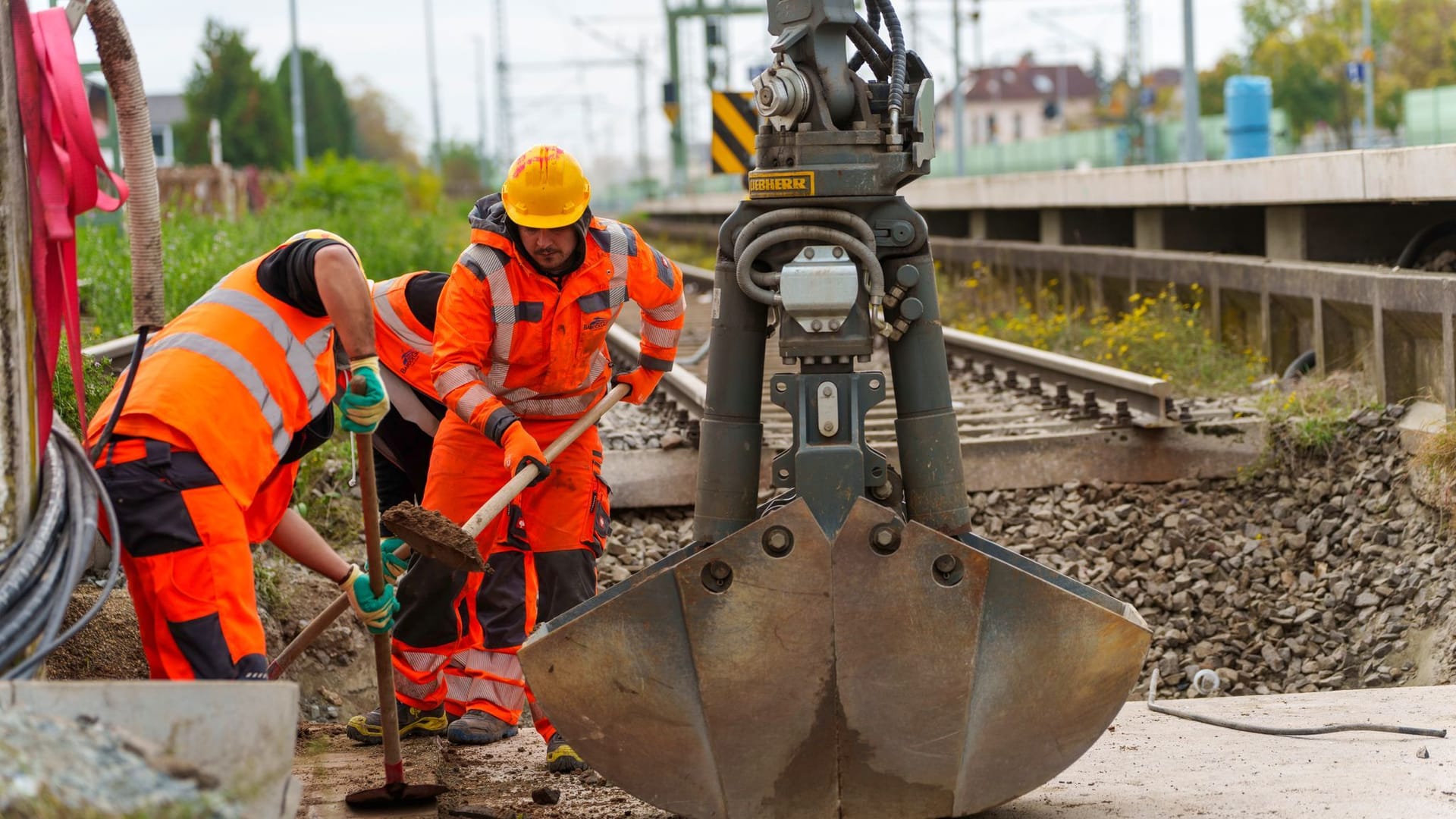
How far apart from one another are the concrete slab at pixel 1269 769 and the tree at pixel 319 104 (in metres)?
59.9

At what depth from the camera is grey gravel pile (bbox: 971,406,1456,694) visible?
5.73m

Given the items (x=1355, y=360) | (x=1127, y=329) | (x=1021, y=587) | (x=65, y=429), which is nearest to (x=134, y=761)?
(x=65, y=429)

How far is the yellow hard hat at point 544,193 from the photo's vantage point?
461 cm

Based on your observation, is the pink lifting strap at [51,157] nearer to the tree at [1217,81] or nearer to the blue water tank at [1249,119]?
the blue water tank at [1249,119]

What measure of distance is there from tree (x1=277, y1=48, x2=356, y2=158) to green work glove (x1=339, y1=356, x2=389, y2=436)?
59597 millimetres

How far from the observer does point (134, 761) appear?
2.59 m

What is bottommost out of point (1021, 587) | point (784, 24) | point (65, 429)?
point (1021, 587)

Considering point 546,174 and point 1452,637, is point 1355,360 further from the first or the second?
point 546,174

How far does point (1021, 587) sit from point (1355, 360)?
503 centimetres

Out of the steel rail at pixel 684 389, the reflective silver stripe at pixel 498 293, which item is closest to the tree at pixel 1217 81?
the steel rail at pixel 684 389

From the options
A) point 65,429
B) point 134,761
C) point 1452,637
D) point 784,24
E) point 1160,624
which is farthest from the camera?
point 1160,624

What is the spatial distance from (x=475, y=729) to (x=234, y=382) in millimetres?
1687

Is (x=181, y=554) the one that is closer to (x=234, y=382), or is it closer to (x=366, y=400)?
(x=234, y=382)

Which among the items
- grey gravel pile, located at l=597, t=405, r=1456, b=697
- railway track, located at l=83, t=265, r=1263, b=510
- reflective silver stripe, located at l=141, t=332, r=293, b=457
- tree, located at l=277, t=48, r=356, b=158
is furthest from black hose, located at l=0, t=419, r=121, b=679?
tree, located at l=277, t=48, r=356, b=158
